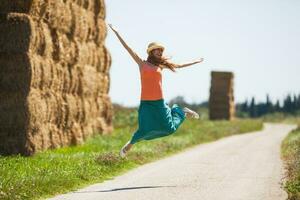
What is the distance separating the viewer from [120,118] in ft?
164

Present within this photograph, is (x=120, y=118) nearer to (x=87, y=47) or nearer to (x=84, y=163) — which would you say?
(x=87, y=47)

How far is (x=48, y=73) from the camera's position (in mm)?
22062

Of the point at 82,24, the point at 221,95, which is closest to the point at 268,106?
the point at 221,95

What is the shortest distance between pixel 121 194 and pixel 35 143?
835cm

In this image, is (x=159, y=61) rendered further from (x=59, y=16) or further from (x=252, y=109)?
(x=252, y=109)

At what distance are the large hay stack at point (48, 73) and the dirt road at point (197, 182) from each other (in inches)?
156

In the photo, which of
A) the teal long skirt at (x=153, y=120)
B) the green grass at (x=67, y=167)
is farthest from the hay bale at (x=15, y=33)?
the teal long skirt at (x=153, y=120)

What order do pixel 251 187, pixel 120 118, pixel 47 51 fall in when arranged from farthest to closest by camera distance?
pixel 120 118 → pixel 47 51 → pixel 251 187

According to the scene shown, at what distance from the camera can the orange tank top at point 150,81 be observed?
14.1 m

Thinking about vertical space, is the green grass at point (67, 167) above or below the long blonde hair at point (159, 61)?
below

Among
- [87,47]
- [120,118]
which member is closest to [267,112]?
[120,118]

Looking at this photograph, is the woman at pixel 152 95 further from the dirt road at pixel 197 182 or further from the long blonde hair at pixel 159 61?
the dirt road at pixel 197 182

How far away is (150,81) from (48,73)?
8590mm

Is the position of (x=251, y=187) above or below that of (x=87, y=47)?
below
